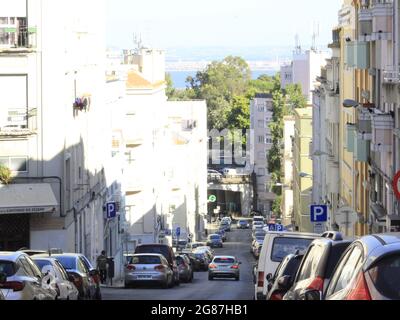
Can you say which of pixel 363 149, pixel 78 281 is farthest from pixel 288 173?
pixel 78 281

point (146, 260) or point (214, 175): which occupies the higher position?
point (214, 175)

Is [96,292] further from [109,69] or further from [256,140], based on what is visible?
[256,140]

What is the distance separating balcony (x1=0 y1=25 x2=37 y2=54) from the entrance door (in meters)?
6.19

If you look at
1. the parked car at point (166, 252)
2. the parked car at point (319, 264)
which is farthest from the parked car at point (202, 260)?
the parked car at point (319, 264)

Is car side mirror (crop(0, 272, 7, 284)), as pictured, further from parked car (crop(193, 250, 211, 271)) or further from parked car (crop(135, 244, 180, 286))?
parked car (crop(193, 250, 211, 271))

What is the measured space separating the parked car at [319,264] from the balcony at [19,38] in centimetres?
3340

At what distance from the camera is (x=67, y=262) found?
28812mm

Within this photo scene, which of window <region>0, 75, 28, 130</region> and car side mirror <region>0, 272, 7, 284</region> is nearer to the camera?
car side mirror <region>0, 272, 7, 284</region>

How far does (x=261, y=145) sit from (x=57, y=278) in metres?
142

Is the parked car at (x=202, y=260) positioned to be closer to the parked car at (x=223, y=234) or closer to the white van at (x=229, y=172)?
the parked car at (x=223, y=234)

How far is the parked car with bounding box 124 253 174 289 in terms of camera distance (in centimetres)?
4288

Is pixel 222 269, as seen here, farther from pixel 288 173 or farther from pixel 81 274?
pixel 288 173

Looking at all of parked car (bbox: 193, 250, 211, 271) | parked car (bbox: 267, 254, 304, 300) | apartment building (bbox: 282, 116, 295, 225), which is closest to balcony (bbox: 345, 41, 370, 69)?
parked car (bbox: 193, 250, 211, 271)
